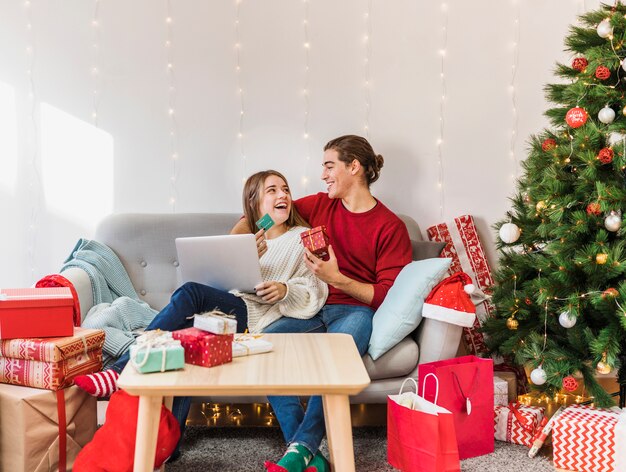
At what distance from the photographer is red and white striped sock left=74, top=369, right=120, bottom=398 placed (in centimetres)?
182

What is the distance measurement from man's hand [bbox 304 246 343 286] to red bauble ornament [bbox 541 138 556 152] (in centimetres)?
87

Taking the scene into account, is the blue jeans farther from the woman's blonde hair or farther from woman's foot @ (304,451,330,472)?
the woman's blonde hair

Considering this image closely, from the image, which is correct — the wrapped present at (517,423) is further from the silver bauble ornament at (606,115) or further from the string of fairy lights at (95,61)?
the string of fairy lights at (95,61)

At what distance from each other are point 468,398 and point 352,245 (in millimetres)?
782

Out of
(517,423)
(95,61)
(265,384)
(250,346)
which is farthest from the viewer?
(95,61)

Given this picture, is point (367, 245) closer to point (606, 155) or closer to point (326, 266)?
point (326, 266)

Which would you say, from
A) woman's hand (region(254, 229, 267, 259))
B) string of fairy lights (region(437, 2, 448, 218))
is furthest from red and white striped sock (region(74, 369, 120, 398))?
string of fairy lights (region(437, 2, 448, 218))

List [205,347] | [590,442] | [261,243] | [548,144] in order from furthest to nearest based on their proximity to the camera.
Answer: [261,243] → [548,144] → [590,442] → [205,347]

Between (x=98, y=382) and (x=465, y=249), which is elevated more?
(x=465, y=249)

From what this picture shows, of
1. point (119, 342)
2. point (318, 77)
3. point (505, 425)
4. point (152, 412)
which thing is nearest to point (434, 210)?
point (318, 77)

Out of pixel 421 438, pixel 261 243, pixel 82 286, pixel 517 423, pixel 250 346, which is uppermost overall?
pixel 261 243

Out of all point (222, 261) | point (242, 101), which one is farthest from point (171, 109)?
point (222, 261)

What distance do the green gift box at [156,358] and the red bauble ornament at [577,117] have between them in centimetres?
149

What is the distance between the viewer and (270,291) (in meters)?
2.26
